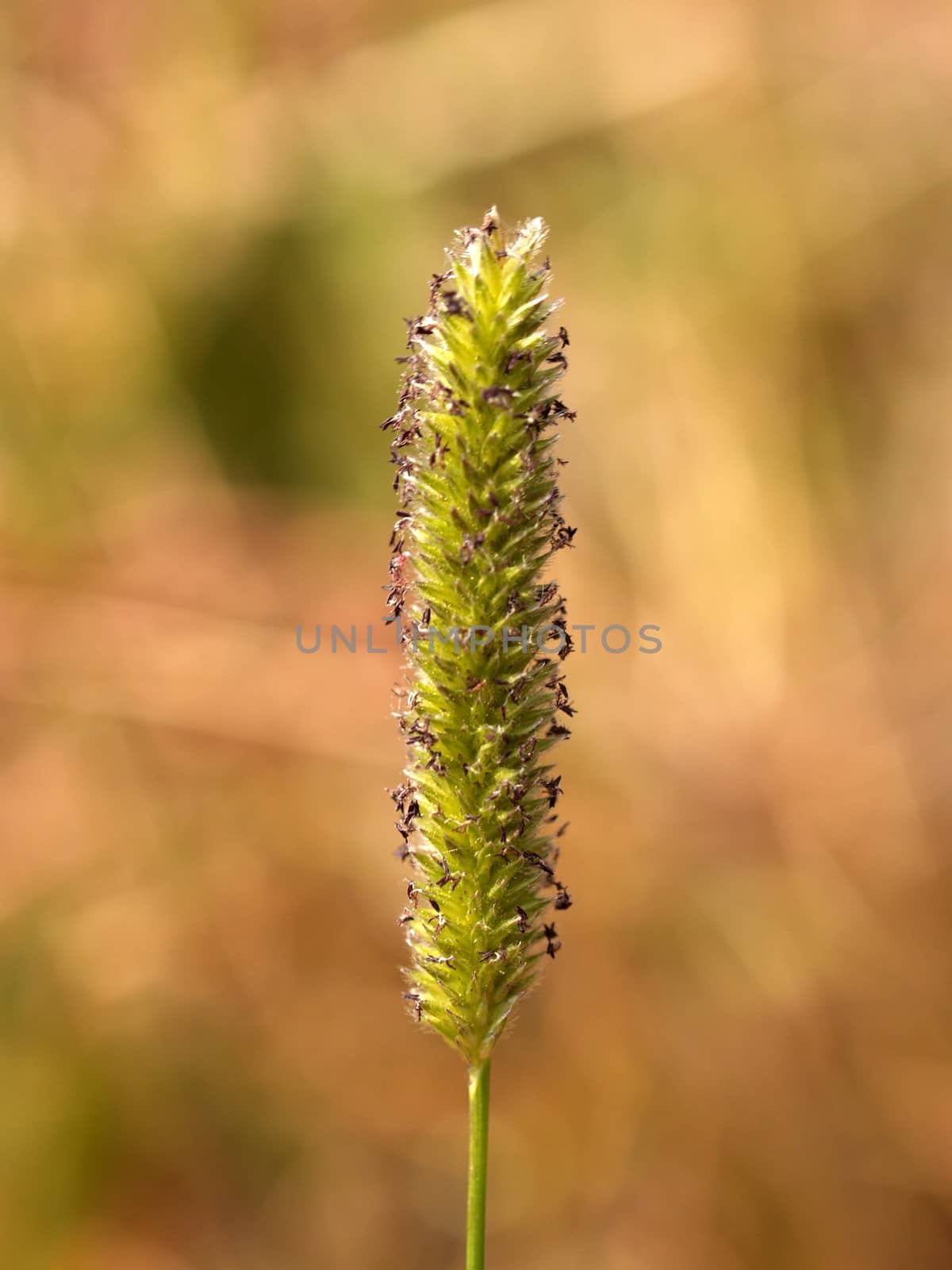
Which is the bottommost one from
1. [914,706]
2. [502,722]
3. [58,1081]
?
[58,1081]

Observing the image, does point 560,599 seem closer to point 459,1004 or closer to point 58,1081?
point 459,1004

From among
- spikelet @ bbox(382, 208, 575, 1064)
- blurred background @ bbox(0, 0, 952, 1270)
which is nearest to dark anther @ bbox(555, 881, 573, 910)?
spikelet @ bbox(382, 208, 575, 1064)

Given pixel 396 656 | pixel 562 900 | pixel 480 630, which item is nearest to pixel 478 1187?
pixel 562 900

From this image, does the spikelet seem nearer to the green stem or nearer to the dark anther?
the dark anther

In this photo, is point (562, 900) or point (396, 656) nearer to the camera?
point (562, 900)

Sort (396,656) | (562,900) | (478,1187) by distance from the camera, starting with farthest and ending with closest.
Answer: (396,656) → (562,900) → (478,1187)

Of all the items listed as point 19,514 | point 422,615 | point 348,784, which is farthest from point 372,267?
point 422,615

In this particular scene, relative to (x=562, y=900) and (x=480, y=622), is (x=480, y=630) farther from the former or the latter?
(x=562, y=900)

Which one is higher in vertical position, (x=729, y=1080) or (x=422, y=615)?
(x=422, y=615)
